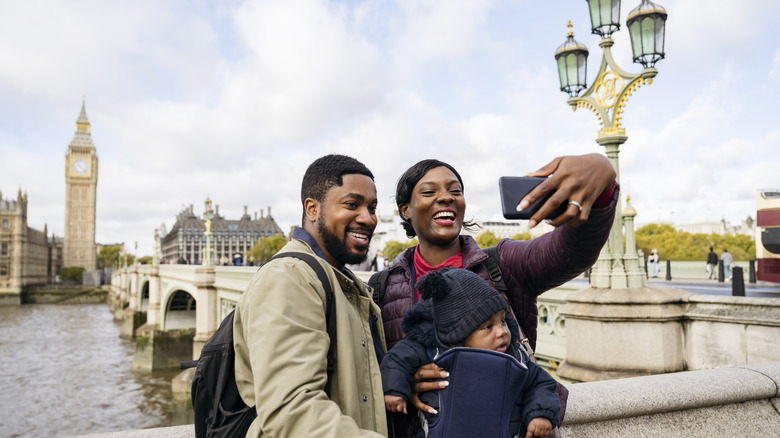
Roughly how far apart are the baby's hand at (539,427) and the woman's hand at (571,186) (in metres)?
0.66

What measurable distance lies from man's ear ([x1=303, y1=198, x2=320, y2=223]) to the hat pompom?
1.45 feet

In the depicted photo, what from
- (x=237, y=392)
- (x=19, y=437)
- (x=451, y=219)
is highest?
(x=451, y=219)

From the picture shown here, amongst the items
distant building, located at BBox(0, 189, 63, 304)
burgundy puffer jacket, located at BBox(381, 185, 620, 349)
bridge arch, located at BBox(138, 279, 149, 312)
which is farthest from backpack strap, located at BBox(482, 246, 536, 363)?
distant building, located at BBox(0, 189, 63, 304)

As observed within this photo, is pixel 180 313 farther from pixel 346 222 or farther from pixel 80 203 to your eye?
pixel 80 203

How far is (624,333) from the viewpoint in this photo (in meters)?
6.17

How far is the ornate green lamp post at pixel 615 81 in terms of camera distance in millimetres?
6691

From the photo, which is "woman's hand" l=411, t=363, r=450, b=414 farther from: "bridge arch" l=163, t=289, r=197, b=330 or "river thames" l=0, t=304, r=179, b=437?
"bridge arch" l=163, t=289, r=197, b=330

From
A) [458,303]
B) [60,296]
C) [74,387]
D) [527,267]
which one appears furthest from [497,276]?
[60,296]

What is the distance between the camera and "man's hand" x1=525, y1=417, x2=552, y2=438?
1706mm

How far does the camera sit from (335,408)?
4.40 feet

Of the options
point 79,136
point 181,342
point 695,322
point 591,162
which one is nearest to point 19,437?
point 181,342

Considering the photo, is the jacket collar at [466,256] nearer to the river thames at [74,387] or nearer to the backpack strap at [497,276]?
the backpack strap at [497,276]

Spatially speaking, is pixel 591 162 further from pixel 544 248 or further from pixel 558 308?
pixel 558 308

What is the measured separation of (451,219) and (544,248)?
42 centimetres
